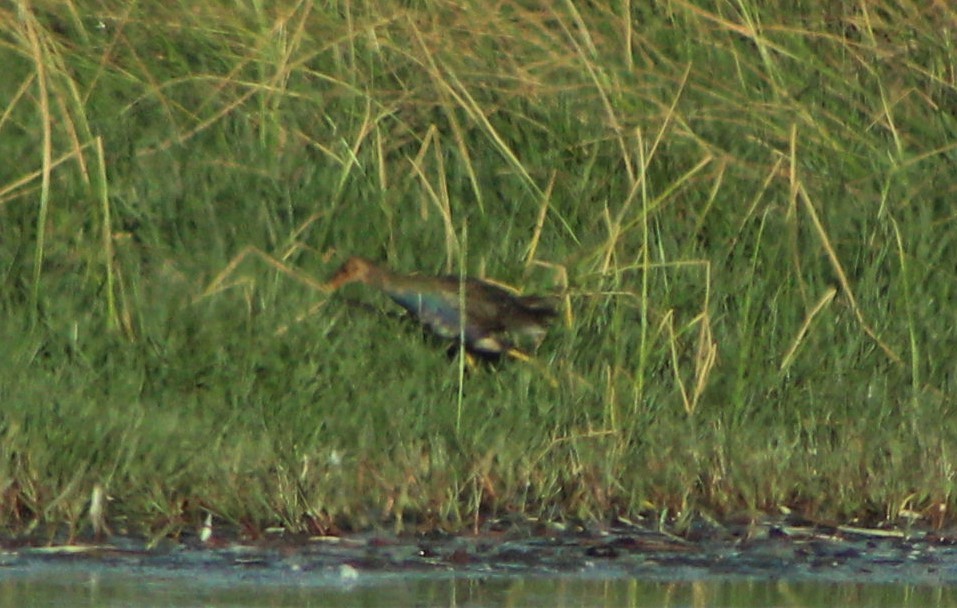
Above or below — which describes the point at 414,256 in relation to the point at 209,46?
below

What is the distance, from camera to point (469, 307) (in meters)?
5.48

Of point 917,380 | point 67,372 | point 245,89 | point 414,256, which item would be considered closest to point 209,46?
point 245,89

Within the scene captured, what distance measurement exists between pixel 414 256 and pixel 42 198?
36.0 inches

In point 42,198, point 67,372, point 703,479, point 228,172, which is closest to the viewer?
point 703,479

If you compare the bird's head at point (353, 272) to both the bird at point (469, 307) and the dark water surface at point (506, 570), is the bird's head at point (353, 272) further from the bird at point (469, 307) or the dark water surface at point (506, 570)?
the dark water surface at point (506, 570)

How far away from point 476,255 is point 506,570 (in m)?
1.61

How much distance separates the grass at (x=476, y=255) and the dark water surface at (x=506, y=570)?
0.34 feet

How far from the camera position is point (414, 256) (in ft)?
19.3

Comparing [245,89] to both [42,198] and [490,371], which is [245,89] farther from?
[490,371]

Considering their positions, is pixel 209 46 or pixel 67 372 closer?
pixel 67 372

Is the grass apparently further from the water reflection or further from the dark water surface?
the water reflection

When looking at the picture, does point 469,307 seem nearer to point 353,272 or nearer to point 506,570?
point 353,272

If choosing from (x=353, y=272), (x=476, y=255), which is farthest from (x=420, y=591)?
(x=476, y=255)

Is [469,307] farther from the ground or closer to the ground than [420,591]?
farther from the ground
